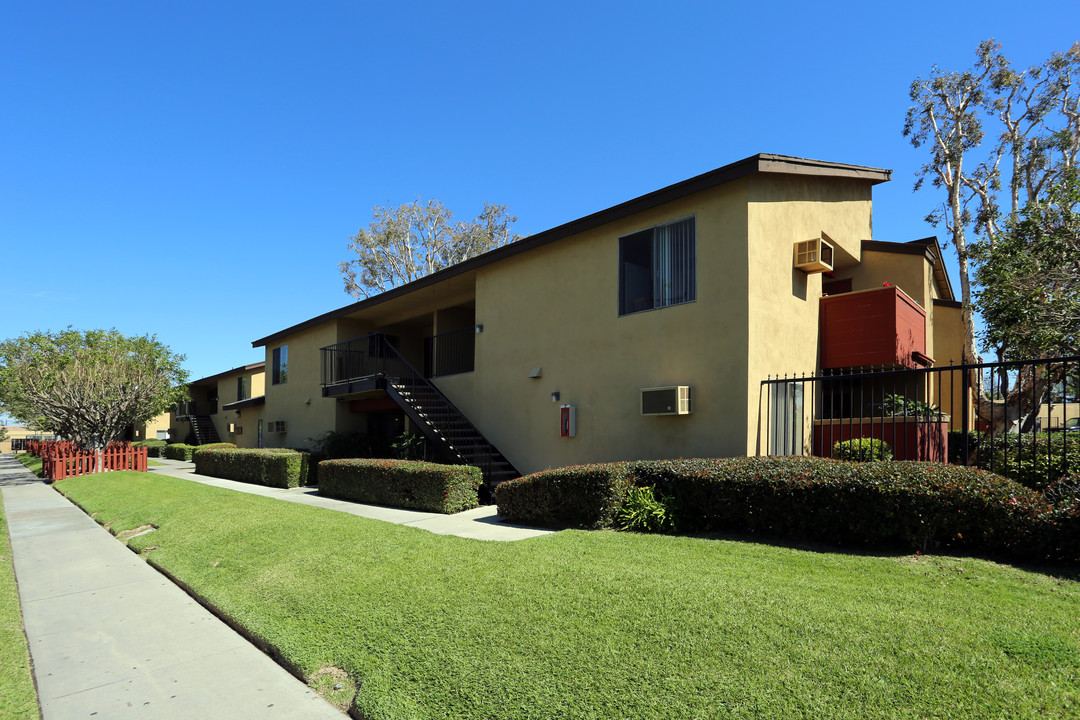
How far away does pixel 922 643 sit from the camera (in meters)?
3.64

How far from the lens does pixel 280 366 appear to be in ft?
76.9

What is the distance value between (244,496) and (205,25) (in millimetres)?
9671

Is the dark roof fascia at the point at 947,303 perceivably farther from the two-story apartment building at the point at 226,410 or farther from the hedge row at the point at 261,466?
the two-story apartment building at the point at 226,410

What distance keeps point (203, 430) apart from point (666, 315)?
116 feet

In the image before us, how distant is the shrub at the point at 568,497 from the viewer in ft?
26.4

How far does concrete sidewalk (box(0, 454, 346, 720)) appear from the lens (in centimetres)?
380

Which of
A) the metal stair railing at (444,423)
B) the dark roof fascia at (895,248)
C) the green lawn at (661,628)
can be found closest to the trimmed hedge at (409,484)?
the metal stair railing at (444,423)

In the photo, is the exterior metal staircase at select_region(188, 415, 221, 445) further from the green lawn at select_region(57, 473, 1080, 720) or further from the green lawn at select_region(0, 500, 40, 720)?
the green lawn at select_region(57, 473, 1080, 720)

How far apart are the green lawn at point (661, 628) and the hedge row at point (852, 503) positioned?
390 mm

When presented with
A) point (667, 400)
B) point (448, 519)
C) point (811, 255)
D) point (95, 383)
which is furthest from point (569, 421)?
point (95, 383)

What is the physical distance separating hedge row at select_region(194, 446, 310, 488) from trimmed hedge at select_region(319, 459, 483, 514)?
311 centimetres

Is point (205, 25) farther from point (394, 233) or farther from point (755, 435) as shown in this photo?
point (394, 233)

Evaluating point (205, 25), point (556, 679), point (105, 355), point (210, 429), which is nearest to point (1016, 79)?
point (205, 25)

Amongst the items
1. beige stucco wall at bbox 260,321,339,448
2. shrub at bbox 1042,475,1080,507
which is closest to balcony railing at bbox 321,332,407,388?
beige stucco wall at bbox 260,321,339,448
